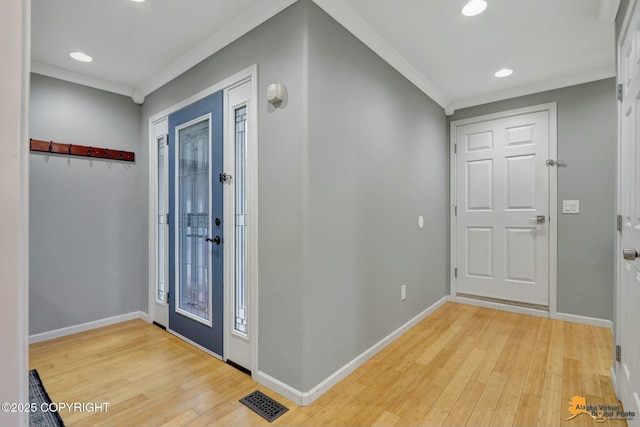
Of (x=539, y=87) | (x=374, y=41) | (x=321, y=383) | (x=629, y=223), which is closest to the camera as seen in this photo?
(x=629, y=223)

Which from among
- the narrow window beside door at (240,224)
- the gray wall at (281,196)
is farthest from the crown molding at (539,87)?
the narrow window beside door at (240,224)

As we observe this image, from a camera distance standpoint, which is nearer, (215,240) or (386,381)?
(386,381)

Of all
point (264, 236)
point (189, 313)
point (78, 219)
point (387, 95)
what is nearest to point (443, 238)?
point (387, 95)

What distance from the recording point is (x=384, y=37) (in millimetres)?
2490

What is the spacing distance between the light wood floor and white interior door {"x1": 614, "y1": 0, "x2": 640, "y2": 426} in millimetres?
318

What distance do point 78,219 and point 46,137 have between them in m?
0.80

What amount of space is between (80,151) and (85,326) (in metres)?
1.72

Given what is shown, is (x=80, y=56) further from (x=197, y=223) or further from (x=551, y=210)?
(x=551, y=210)

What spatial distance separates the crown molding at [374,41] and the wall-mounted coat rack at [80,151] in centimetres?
260

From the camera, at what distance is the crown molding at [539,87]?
3039mm

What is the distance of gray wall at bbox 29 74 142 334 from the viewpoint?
2.87m

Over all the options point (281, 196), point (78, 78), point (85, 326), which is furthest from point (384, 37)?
point (85, 326)

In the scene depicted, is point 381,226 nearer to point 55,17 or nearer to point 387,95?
point 387,95

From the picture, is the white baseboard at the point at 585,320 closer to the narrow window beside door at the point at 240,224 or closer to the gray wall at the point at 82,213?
the narrow window beside door at the point at 240,224
